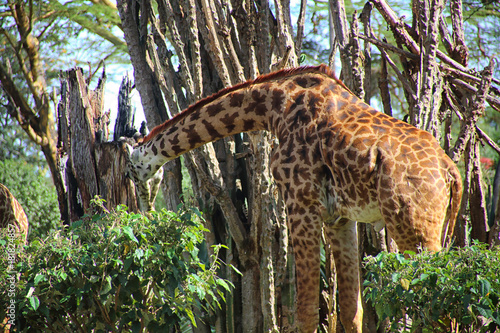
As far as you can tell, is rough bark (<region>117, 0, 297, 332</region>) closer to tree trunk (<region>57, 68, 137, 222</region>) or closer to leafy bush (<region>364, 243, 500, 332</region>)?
tree trunk (<region>57, 68, 137, 222</region>)

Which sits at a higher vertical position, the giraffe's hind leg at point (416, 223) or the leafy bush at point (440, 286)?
the giraffe's hind leg at point (416, 223)

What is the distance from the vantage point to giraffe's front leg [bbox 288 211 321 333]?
379 cm

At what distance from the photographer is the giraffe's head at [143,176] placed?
14.7ft

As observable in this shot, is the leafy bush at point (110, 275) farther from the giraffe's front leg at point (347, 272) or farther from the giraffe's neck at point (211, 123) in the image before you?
the giraffe's front leg at point (347, 272)

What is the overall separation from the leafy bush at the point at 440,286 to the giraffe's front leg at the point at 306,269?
34.8 inches

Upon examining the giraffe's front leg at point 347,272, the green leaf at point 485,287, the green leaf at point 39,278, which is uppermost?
the green leaf at point 39,278

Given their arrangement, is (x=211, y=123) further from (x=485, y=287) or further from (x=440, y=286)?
(x=485, y=287)

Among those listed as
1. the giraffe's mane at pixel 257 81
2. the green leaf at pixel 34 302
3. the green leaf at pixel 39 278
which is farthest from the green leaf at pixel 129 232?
the giraffe's mane at pixel 257 81

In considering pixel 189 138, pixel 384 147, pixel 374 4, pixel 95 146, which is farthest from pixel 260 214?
pixel 374 4

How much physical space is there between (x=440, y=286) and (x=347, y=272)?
4.03ft

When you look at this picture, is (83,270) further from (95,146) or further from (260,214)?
(95,146)

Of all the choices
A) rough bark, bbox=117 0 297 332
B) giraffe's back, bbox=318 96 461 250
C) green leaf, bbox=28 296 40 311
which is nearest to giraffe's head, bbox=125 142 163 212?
rough bark, bbox=117 0 297 332

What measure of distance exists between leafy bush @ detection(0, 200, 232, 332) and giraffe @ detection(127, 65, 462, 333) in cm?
78

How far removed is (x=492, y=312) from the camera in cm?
255
